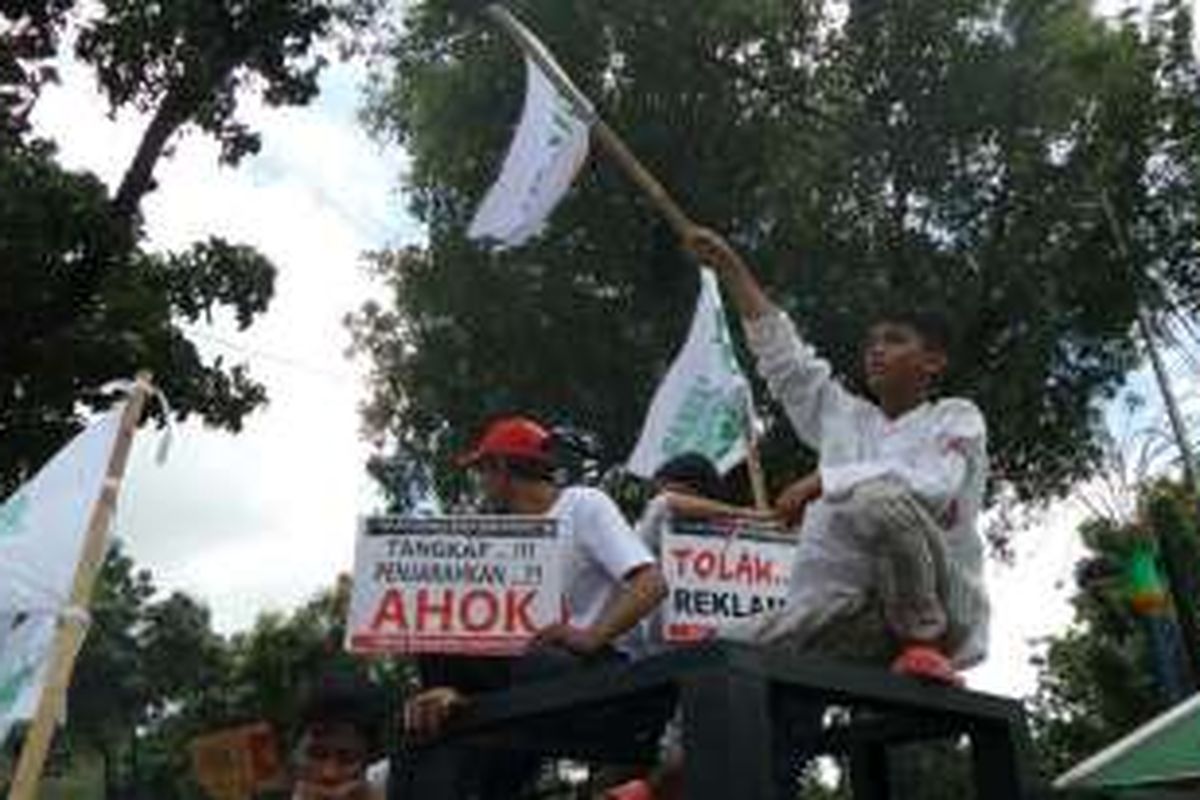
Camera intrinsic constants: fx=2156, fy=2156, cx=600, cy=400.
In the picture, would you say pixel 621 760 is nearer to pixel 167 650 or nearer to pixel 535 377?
pixel 535 377

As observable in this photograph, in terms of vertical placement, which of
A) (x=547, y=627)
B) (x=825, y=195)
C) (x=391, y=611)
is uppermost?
(x=825, y=195)

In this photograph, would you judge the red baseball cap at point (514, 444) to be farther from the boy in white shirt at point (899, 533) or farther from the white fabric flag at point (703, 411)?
the white fabric flag at point (703, 411)

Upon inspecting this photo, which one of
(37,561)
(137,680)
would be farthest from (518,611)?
(137,680)

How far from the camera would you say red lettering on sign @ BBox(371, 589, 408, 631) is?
5328 mm

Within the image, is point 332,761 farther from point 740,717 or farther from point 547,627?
point 740,717

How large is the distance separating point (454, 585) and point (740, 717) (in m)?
1.67

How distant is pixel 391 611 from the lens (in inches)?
211

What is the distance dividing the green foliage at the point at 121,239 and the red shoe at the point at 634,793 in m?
11.6

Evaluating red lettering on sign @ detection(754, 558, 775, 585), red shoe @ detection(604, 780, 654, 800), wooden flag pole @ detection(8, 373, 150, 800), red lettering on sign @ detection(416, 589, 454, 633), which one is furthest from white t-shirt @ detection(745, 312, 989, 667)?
red lettering on sign @ detection(754, 558, 775, 585)

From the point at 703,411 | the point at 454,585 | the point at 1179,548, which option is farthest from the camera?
the point at 1179,548

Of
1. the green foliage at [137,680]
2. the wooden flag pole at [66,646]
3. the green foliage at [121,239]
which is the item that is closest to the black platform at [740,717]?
the wooden flag pole at [66,646]

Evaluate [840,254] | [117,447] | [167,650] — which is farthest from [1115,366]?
[167,650]

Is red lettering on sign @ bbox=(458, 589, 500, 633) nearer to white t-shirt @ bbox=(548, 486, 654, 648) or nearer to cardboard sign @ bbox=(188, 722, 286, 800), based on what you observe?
white t-shirt @ bbox=(548, 486, 654, 648)

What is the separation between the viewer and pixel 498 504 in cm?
544
